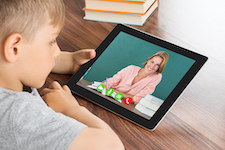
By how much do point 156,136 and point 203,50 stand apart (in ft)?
1.19

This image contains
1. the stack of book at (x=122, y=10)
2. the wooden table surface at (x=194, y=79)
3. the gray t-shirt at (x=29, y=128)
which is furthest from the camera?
the stack of book at (x=122, y=10)

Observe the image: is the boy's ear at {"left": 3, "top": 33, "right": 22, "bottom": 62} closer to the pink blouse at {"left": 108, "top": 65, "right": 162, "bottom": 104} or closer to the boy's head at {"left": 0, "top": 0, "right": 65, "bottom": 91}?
the boy's head at {"left": 0, "top": 0, "right": 65, "bottom": 91}

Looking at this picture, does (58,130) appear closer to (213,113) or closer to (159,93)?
(159,93)

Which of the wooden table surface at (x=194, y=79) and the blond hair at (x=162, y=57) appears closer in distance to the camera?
the wooden table surface at (x=194, y=79)

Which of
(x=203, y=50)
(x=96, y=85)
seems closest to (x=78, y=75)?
(x=96, y=85)

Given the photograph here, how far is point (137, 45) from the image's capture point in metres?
0.95

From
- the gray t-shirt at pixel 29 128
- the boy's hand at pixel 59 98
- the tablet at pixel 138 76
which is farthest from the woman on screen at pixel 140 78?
the gray t-shirt at pixel 29 128

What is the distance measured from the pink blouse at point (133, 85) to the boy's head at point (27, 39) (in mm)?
207

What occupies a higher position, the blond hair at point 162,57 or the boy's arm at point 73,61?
the blond hair at point 162,57

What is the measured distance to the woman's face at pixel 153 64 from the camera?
871mm

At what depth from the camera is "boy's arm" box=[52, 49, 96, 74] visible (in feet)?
3.13

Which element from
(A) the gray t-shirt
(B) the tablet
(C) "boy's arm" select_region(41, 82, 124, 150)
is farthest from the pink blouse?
(A) the gray t-shirt

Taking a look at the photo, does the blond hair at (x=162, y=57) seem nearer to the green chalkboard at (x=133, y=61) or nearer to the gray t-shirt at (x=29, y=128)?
the green chalkboard at (x=133, y=61)

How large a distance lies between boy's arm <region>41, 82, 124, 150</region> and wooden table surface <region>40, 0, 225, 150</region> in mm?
39
